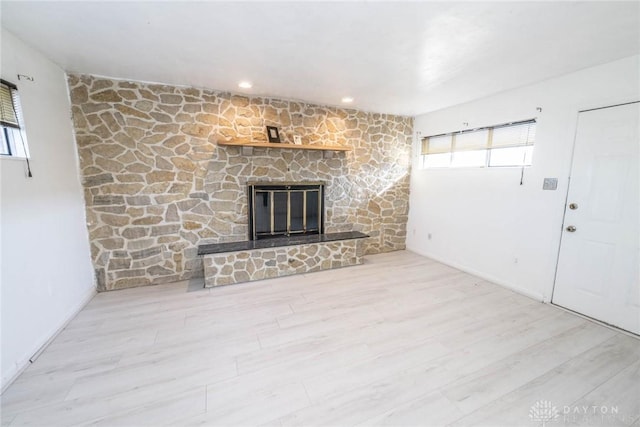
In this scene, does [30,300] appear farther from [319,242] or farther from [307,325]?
[319,242]

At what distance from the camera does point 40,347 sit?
198 centimetres

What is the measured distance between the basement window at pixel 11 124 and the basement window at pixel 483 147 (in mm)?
4809

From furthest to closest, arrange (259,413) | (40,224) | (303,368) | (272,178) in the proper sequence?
(272,178) < (40,224) < (303,368) < (259,413)

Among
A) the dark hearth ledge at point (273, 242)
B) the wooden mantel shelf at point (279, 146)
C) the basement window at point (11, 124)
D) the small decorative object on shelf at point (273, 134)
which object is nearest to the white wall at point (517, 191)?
the dark hearth ledge at point (273, 242)

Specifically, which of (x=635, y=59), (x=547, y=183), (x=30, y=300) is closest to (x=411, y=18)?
(x=635, y=59)

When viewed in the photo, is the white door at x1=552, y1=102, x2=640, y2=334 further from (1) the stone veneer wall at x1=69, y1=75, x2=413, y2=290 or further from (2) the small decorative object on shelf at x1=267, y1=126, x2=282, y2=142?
(2) the small decorative object on shelf at x1=267, y1=126, x2=282, y2=142

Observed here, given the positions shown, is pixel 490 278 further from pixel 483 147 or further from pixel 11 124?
pixel 11 124

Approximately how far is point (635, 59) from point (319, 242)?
355cm

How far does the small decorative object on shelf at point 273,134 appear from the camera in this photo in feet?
11.3

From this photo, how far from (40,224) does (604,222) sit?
5.07 m

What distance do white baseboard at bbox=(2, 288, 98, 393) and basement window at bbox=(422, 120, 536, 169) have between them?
16.3 ft

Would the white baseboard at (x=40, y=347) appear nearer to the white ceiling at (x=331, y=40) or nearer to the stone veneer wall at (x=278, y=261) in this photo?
the stone veneer wall at (x=278, y=261)

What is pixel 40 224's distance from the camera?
2.12 meters

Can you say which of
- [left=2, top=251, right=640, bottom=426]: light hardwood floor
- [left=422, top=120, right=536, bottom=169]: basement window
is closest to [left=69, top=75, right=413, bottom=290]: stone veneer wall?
[left=2, top=251, right=640, bottom=426]: light hardwood floor
